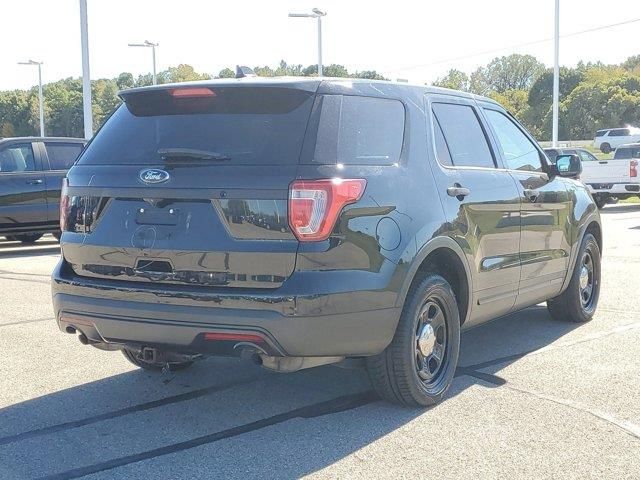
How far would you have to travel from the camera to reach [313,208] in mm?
3814

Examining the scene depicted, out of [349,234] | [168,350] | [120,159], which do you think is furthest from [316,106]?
[168,350]

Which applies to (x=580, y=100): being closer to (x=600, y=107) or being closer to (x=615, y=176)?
(x=600, y=107)

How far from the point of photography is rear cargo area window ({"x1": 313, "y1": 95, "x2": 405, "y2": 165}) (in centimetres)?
400

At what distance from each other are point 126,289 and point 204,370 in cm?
153

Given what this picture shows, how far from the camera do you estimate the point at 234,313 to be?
3807 mm

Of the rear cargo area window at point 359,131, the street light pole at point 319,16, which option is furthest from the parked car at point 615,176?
the rear cargo area window at point 359,131

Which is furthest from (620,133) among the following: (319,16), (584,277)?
(584,277)

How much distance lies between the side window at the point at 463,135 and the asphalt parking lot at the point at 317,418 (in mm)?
1464

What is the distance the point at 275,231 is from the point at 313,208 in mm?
221

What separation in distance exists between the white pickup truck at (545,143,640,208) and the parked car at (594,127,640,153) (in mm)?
28163

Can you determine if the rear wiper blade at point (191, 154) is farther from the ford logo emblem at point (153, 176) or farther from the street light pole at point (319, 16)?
the street light pole at point (319, 16)

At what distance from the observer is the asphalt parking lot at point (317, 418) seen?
3732mm

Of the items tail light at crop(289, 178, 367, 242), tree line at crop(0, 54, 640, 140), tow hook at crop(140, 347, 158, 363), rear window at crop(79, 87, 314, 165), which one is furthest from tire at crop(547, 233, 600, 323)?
tree line at crop(0, 54, 640, 140)

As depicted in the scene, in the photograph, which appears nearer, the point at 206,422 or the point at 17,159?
the point at 206,422
